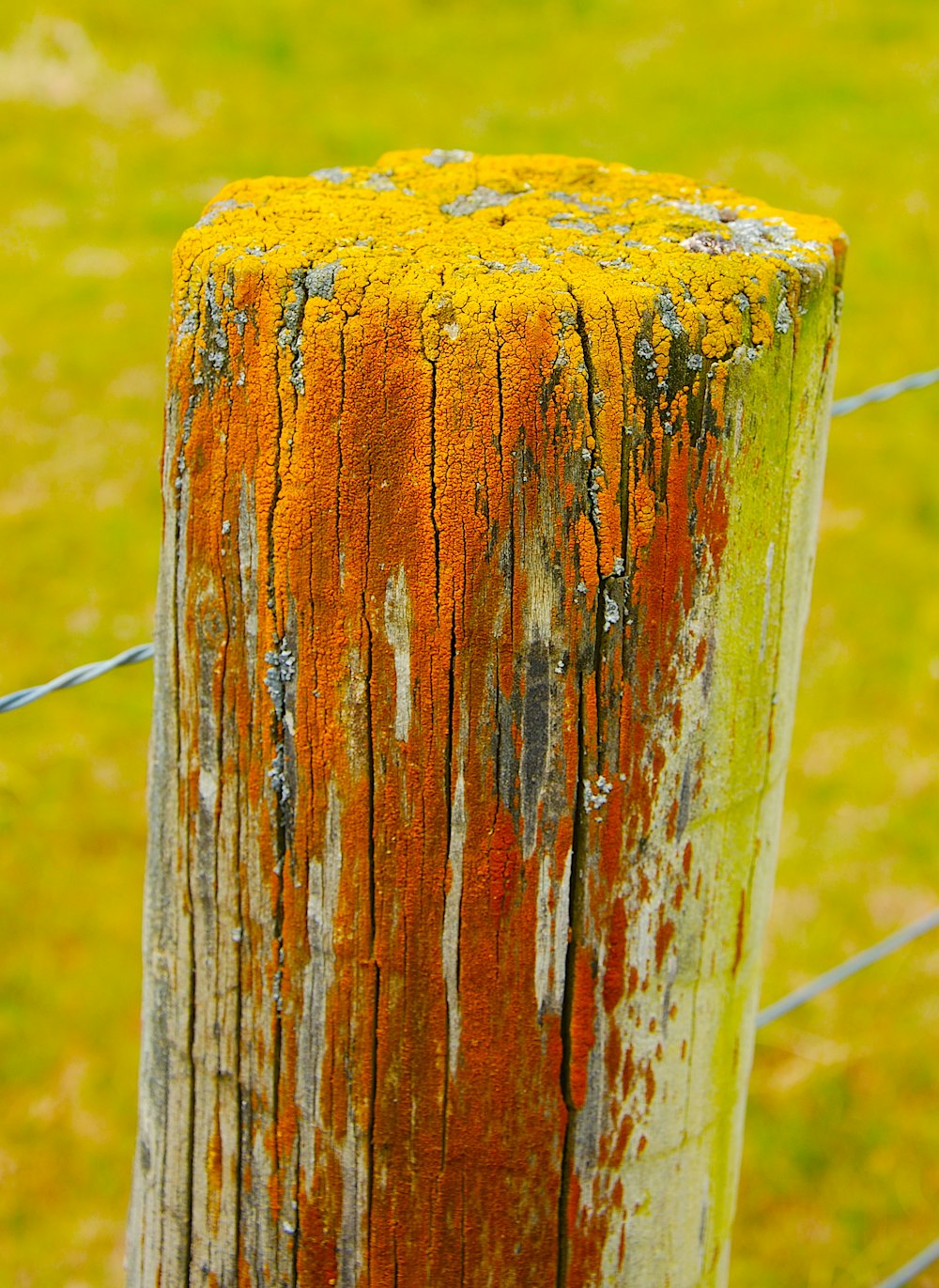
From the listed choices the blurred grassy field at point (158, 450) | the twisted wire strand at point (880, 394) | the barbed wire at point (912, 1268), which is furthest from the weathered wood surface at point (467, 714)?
the blurred grassy field at point (158, 450)

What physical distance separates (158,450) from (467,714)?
5.10m

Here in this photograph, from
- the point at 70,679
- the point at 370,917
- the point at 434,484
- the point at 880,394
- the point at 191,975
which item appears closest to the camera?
the point at 434,484

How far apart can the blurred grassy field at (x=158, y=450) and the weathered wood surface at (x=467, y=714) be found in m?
2.03

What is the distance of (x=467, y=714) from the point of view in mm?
1076

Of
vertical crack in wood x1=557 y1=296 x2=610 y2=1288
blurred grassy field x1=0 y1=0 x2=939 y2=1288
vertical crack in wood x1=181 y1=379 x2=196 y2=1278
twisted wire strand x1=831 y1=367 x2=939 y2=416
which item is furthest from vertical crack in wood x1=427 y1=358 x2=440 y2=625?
blurred grassy field x1=0 y1=0 x2=939 y2=1288

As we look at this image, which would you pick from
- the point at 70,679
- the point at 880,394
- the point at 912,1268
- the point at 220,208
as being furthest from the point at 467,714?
the point at 912,1268

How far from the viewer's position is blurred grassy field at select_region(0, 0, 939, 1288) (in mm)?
3139

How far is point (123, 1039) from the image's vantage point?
11.0 feet

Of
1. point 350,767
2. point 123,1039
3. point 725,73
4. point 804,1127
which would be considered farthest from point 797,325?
point 725,73

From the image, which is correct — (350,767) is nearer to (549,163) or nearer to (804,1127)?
(549,163)

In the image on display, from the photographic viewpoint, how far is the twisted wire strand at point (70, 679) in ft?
4.99

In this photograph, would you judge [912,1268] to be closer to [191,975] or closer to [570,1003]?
[570,1003]

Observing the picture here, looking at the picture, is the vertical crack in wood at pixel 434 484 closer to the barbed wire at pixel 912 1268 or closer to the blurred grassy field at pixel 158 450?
the barbed wire at pixel 912 1268

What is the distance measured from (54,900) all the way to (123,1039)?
559 mm
